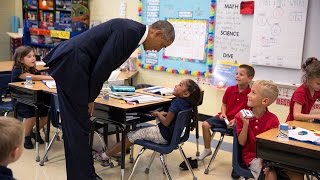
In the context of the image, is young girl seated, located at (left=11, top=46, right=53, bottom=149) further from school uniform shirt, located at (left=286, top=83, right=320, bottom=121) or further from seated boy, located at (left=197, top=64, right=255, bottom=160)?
school uniform shirt, located at (left=286, top=83, right=320, bottom=121)

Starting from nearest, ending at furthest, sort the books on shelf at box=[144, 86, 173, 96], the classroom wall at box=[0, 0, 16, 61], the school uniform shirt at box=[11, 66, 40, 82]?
the books on shelf at box=[144, 86, 173, 96] → the school uniform shirt at box=[11, 66, 40, 82] → the classroom wall at box=[0, 0, 16, 61]

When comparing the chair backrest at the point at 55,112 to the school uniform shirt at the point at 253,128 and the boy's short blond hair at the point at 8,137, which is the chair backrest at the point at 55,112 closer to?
the school uniform shirt at the point at 253,128

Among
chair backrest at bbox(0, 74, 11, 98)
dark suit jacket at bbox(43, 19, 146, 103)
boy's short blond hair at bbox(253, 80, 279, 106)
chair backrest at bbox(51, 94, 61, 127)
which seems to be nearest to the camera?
dark suit jacket at bbox(43, 19, 146, 103)

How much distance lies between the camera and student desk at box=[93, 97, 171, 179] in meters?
3.13

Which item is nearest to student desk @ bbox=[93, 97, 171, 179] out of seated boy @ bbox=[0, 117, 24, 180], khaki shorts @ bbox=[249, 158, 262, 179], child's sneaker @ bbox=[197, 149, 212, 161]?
child's sneaker @ bbox=[197, 149, 212, 161]

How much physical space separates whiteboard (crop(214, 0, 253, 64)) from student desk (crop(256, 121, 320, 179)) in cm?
275

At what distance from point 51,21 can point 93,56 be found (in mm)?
5028

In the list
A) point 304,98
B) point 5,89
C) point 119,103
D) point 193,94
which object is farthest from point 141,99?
point 5,89

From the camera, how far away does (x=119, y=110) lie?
10.2ft

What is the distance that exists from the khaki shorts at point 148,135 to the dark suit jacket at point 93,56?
701 millimetres

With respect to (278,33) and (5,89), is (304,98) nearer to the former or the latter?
(278,33)

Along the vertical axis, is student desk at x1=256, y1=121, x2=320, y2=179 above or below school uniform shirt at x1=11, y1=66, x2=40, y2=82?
below

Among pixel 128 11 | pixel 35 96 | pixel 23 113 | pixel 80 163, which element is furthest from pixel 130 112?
pixel 128 11

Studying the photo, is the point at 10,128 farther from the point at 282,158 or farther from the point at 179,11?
the point at 179,11
